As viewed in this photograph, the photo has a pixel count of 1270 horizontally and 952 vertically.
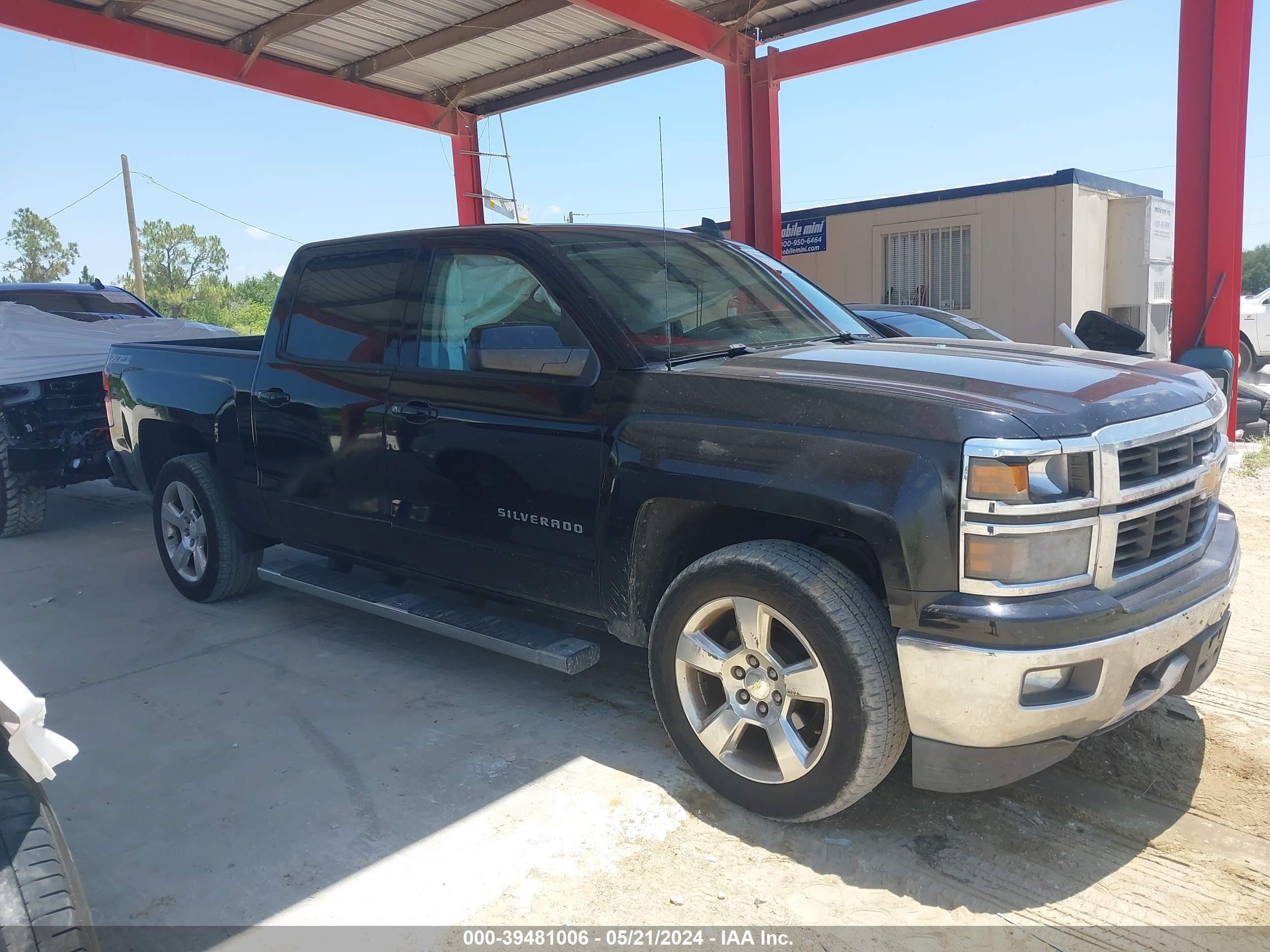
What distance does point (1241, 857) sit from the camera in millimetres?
2830

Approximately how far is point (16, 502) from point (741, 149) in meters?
8.70

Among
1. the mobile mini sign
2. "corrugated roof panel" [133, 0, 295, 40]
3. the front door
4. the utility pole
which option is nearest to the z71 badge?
the front door

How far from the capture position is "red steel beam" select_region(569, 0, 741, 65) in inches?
372

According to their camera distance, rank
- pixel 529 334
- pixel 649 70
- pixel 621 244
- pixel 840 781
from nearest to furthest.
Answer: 1. pixel 840 781
2. pixel 529 334
3. pixel 621 244
4. pixel 649 70

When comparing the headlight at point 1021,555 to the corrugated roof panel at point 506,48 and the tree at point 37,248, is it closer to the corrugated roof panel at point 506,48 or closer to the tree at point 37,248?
the corrugated roof panel at point 506,48

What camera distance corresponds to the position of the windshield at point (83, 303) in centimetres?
839

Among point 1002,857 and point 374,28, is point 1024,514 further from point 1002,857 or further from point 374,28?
point 374,28

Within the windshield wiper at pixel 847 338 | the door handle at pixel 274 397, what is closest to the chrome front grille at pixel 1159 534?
the windshield wiper at pixel 847 338

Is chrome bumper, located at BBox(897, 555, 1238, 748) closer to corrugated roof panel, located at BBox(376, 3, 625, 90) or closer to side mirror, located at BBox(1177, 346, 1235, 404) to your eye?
side mirror, located at BBox(1177, 346, 1235, 404)

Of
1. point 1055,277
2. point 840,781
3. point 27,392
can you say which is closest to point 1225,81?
point 1055,277

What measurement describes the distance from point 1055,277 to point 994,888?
13.5m

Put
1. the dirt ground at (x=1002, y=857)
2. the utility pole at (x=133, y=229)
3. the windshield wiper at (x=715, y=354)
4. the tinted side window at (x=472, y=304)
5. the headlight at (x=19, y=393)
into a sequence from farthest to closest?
the utility pole at (x=133, y=229) < the headlight at (x=19, y=393) < the tinted side window at (x=472, y=304) < the windshield wiper at (x=715, y=354) < the dirt ground at (x=1002, y=857)

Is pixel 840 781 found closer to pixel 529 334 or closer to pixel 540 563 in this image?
pixel 540 563

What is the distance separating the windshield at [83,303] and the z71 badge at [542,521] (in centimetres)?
652
